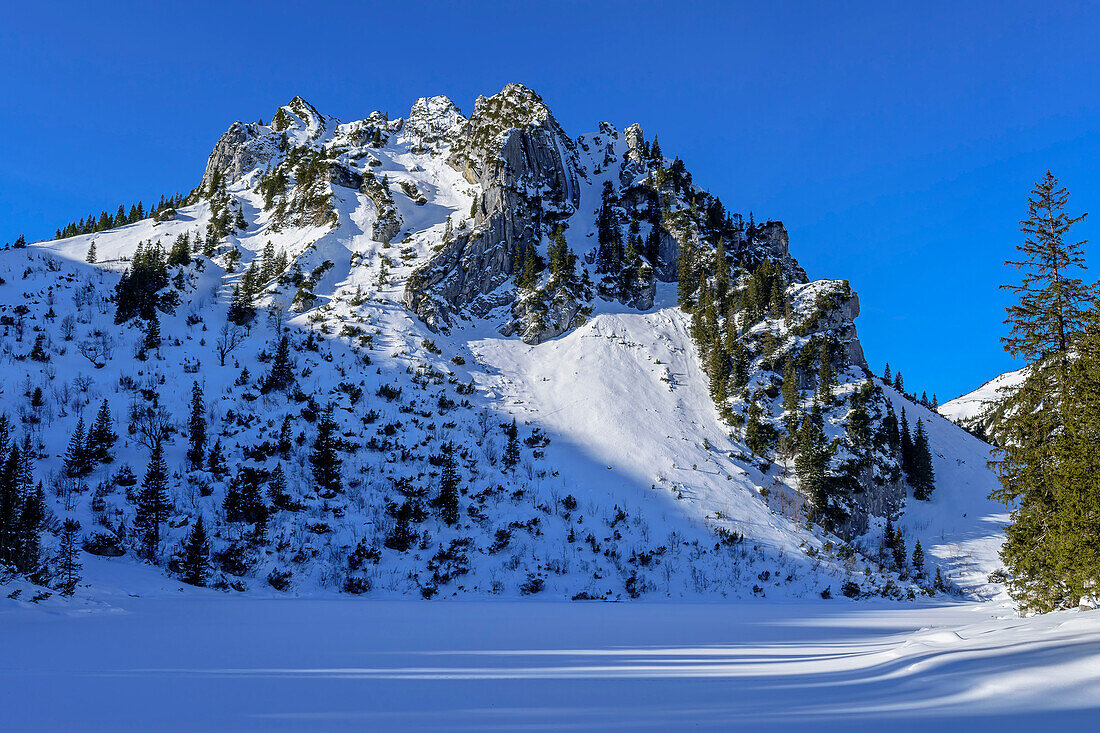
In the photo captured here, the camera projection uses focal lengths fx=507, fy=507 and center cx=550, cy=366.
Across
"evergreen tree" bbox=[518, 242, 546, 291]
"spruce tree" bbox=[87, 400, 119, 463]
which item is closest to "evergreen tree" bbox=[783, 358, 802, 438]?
"evergreen tree" bbox=[518, 242, 546, 291]

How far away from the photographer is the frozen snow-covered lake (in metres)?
5.15

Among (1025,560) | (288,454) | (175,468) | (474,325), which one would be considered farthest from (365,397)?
(1025,560)

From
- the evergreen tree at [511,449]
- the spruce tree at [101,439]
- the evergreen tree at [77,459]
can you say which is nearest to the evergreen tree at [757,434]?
the evergreen tree at [511,449]

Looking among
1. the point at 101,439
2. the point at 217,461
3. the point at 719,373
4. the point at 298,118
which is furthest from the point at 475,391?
the point at 298,118

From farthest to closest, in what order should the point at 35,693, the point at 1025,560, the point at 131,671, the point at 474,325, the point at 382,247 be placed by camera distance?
the point at 382,247, the point at 474,325, the point at 1025,560, the point at 131,671, the point at 35,693

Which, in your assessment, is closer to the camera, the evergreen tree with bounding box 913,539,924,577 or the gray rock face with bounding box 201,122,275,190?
the evergreen tree with bounding box 913,539,924,577

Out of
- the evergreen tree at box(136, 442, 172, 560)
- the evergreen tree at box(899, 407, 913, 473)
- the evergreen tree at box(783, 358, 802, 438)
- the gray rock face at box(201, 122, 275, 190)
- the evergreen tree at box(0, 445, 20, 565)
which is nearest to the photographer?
the evergreen tree at box(0, 445, 20, 565)

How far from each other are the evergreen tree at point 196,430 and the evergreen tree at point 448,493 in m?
14.6

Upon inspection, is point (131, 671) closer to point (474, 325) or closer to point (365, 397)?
point (365, 397)

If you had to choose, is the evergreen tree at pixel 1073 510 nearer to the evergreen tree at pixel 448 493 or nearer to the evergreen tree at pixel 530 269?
the evergreen tree at pixel 448 493

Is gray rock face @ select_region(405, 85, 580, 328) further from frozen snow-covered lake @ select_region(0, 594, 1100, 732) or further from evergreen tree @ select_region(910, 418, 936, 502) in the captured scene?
evergreen tree @ select_region(910, 418, 936, 502)

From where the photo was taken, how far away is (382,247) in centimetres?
6353

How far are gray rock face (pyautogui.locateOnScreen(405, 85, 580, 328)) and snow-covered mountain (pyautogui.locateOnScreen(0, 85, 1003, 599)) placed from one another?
16.5 inches

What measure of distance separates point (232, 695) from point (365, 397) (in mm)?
38140
